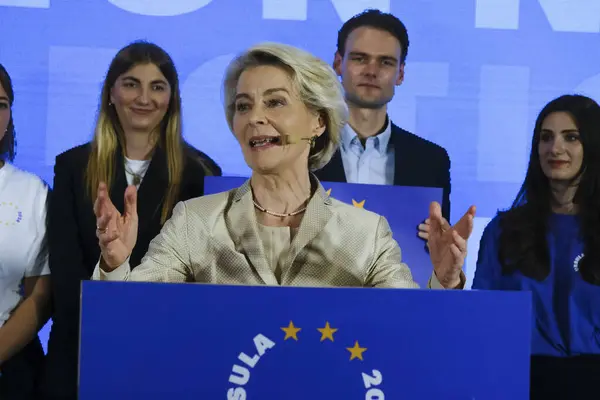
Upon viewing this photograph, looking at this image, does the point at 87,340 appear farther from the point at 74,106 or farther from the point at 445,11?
the point at 445,11

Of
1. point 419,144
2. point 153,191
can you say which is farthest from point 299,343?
point 419,144

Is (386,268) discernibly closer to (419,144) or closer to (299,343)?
(299,343)

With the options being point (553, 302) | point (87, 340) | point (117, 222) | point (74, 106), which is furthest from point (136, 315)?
point (74, 106)

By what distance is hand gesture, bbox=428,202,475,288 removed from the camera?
1.76 meters

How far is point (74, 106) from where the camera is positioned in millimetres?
3252

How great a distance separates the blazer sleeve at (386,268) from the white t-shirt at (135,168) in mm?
984

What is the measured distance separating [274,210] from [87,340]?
2.60 ft

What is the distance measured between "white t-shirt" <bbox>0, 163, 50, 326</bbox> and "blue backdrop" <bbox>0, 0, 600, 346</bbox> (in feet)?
1.90

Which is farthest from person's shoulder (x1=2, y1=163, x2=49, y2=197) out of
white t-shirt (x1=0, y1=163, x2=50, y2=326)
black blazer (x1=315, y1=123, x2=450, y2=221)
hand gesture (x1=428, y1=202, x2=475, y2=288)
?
hand gesture (x1=428, y1=202, x2=475, y2=288)

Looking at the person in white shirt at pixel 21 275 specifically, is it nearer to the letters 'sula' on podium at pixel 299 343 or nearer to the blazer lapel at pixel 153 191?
→ the blazer lapel at pixel 153 191

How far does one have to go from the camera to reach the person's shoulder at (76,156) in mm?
2660

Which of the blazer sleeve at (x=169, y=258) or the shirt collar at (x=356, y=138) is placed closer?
the blazer sleeve at (x=169, y=258)

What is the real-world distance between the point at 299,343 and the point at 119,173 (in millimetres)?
1513

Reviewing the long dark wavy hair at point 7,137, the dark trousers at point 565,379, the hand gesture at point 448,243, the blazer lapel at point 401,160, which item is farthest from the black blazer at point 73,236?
the dark trousers at point 565,379
